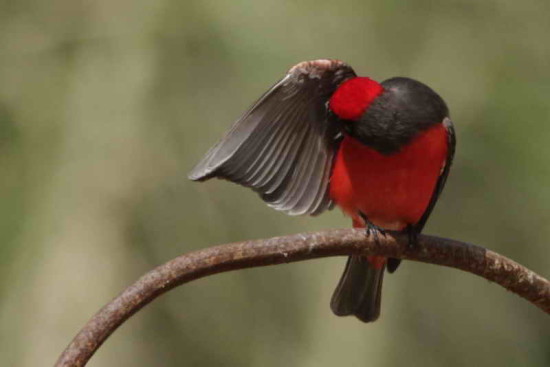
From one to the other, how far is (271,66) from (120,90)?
0.63 metres

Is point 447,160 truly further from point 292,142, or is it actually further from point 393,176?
point 292,142

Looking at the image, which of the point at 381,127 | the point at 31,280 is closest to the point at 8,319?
the point at 31,280

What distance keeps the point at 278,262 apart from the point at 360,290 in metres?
1.83

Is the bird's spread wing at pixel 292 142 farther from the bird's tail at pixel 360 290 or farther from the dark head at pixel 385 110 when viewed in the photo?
the bird's tail at pixel 360 290

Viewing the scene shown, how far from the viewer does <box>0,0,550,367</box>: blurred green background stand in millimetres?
4277

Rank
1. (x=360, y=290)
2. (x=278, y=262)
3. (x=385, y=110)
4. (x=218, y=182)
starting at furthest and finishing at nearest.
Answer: (x=218, y=182)
(x=360, y=290)
(x=385, y=110)
(x=278, y=262)

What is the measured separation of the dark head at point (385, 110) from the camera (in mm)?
3342

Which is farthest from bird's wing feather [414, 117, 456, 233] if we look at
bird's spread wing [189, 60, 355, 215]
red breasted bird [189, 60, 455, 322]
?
bird's spread wing [189, 60, 355, 215]

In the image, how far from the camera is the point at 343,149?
3725mm

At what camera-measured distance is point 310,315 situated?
454cm

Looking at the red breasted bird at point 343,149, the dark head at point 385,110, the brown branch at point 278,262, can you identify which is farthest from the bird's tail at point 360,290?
the brown branch at point 278,262

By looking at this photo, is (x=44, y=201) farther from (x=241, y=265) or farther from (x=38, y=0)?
(x=241, y=265)

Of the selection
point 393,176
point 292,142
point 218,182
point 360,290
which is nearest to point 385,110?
point 393,176

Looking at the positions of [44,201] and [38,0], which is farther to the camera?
[38,0]
